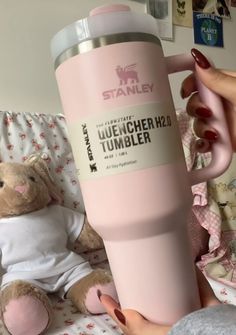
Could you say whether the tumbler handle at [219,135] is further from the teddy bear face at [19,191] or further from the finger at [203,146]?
the teddy bear face at [19,191]

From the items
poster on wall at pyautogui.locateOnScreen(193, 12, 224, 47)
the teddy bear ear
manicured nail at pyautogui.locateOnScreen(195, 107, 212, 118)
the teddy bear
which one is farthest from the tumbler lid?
poster on wall at pyautogui.locateOnScreen(193, 12, 224, 47)

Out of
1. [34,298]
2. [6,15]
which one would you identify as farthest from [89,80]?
[6,15]

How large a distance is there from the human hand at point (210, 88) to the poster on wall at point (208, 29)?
1348mm

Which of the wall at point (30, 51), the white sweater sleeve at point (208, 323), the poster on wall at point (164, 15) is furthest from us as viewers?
the poster on wall at point (164, 15)

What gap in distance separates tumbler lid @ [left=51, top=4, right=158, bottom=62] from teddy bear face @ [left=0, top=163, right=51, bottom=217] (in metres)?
0.64

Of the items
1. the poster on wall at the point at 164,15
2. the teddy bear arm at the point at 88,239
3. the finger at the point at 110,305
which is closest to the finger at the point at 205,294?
the finger at the point at 110,305

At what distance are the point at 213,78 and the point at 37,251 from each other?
A: 71cm

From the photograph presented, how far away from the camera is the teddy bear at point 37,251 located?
0.94 m

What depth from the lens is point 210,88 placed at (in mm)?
479

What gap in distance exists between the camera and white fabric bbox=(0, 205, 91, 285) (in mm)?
1017

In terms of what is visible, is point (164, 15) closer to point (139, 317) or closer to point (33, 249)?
point (33, 249)

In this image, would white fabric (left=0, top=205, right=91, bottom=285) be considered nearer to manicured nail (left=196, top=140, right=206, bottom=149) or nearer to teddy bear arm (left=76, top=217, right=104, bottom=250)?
teddy bear arm (left=76, top=217, right=104, bottom=250)

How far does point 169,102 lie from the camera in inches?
17.7

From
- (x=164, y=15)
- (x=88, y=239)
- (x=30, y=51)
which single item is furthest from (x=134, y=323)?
(x=164, y=15)
